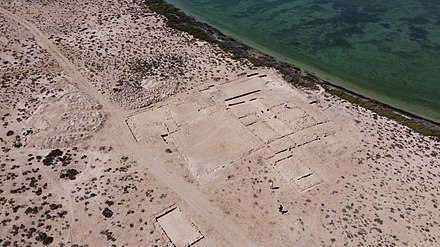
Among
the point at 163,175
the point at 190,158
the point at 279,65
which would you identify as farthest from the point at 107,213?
the point at 279,65

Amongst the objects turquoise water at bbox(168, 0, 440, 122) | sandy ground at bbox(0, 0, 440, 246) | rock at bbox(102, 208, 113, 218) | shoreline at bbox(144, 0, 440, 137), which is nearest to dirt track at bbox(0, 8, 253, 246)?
sandy ground at bbox(0, 0, 440, 246)

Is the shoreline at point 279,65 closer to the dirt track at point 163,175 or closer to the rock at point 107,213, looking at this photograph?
the dirt track at point 163,175

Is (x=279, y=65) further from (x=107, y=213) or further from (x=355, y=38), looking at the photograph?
(x=107, y=213)

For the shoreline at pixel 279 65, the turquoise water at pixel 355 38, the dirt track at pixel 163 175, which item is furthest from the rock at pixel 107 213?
the turquoise water at pixel 355 38

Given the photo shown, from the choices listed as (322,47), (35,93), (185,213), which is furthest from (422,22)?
(35,93)

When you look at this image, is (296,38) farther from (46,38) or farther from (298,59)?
(46,38)

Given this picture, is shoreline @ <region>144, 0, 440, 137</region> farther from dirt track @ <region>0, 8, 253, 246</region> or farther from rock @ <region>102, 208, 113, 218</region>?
rock @ <region>102, 208, 113, 218</region>
